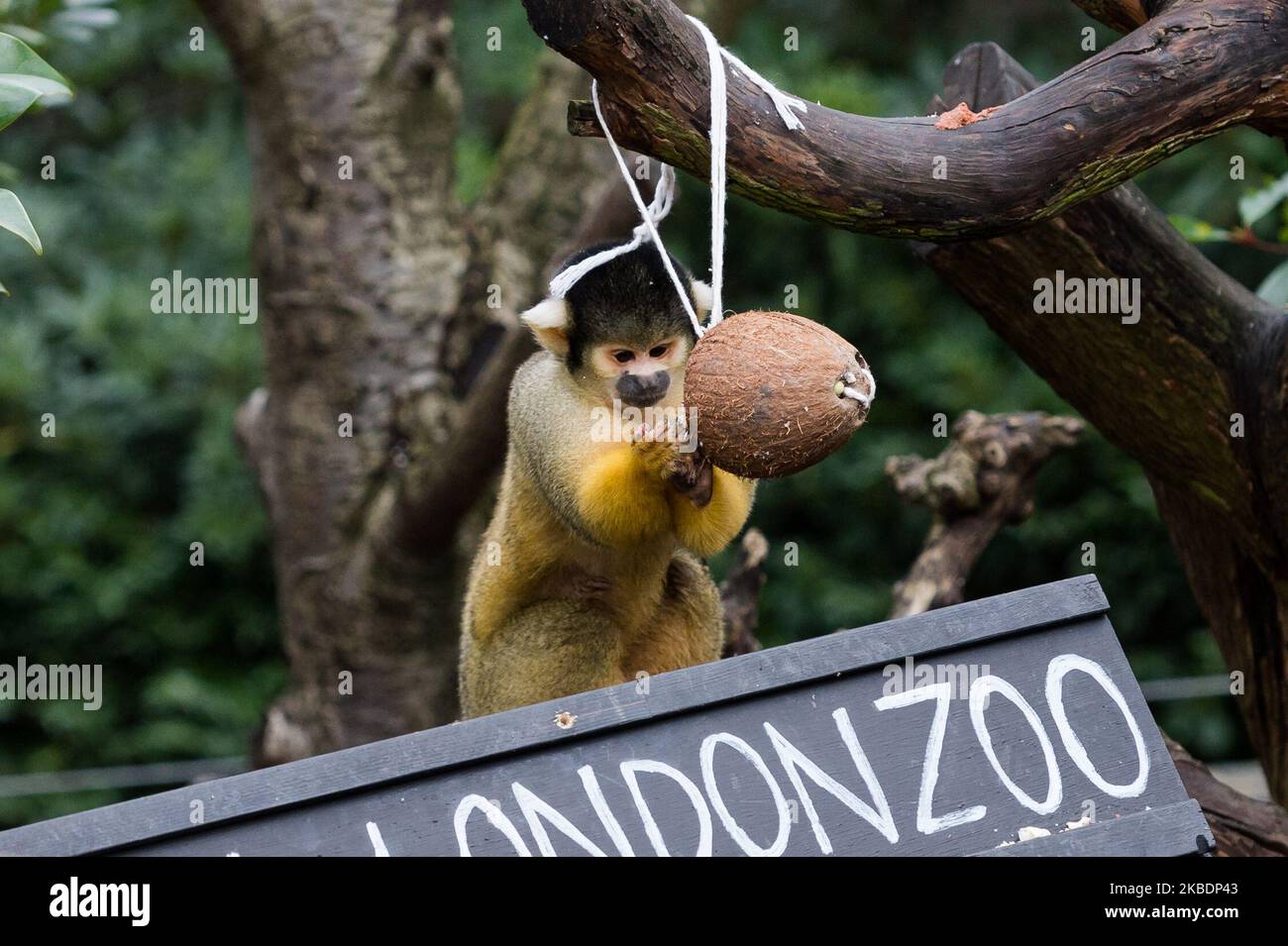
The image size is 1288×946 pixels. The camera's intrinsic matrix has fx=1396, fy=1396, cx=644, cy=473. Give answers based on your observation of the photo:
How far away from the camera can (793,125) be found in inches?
72.7

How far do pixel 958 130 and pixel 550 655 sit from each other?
134 centimetres

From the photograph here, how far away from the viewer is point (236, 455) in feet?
18.8

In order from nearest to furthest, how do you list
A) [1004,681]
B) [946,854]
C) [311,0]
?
[946,854] → [1004,681] → [311,0]

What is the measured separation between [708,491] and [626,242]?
46cm

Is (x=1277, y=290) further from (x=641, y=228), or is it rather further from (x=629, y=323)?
(x=641, y=228)

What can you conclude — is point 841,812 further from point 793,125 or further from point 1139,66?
point 1139,66

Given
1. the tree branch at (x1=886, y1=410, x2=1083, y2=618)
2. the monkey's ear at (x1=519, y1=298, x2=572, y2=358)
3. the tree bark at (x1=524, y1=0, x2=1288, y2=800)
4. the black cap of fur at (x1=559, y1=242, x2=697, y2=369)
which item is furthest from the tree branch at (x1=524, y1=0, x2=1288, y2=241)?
the tree branch at (x1=886, y1=410, x2=1083, y2=618)

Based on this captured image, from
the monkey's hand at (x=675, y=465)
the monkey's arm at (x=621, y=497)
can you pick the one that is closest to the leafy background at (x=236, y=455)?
the monkey's arm at (x=621, y=497)

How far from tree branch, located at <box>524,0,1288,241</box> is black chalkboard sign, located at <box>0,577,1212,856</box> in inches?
22.0

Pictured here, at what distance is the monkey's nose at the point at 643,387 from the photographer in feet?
8.04

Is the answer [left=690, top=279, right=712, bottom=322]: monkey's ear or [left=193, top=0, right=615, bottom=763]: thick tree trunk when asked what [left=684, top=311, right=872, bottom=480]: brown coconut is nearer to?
[left=690, top=279, right=712, bottom=322]: monkey's ear

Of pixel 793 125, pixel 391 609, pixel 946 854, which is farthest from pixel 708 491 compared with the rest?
pixel 391 609

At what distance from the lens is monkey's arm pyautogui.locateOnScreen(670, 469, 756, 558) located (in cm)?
233

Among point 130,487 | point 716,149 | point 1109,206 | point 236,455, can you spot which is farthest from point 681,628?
point 130,487
